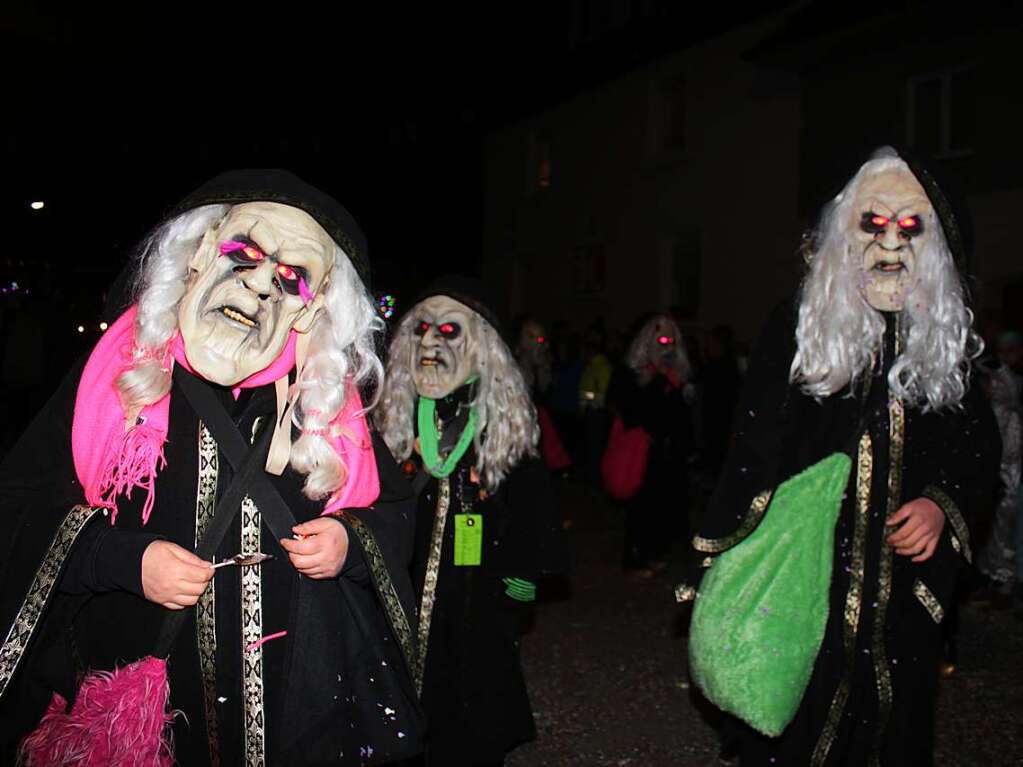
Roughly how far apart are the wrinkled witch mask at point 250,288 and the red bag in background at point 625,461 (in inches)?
204

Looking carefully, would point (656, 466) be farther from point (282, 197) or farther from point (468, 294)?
point (282, 197)

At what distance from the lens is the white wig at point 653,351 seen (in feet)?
25.7

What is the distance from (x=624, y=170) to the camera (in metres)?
17.7

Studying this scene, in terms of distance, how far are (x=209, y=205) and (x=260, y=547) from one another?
0.85 m

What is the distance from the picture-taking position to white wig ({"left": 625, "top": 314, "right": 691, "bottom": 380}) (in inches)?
309

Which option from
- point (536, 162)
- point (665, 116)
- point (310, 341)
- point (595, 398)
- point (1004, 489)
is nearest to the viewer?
point (310, 341)

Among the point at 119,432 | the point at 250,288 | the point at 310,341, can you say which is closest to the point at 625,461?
the point at 310,341

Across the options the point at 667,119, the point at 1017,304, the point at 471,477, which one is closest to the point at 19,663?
the point at 471,477

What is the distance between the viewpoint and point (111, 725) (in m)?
2.11

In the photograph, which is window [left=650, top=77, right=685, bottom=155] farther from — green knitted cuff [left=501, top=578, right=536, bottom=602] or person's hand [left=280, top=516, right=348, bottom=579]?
person's hand [left=280, top=516, right=348, bottom=579]

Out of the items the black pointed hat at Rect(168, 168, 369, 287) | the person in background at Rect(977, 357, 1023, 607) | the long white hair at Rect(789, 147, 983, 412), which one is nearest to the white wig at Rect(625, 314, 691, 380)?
the person in background at Rect(977, 357, 1023, 607)

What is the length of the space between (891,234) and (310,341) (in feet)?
6.32

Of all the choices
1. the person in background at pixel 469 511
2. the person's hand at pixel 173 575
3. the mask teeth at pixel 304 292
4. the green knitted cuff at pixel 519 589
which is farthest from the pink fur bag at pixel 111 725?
the green knitted cuff at pixel 519 589

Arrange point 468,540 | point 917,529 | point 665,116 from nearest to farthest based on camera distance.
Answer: point 917,529
point 468,540
point 665,116
